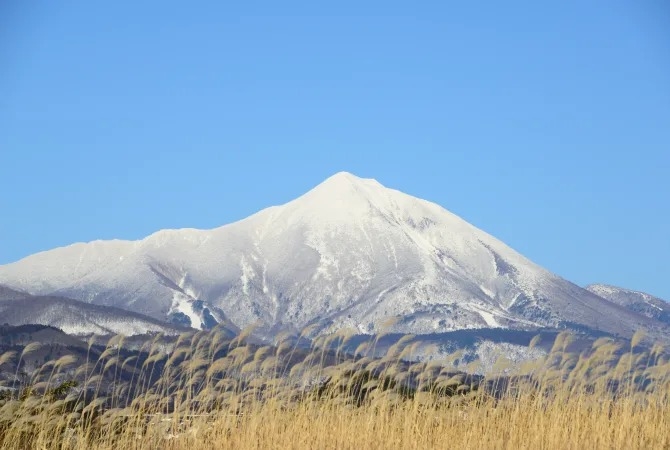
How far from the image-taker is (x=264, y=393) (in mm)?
17609

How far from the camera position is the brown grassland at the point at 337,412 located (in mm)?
15273

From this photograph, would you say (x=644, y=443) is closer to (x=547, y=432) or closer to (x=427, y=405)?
(x=547, y=432)

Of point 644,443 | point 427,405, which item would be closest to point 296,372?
point 427,405

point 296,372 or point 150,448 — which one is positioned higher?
point 296,372

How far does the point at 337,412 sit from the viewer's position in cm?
1634

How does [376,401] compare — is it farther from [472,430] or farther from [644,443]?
[644,443]

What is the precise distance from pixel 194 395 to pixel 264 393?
1.26 metres

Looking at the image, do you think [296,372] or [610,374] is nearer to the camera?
[610,374]

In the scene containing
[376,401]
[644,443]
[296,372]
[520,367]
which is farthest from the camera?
[296,372]

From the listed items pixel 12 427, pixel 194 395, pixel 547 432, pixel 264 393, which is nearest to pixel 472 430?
pixel 547 432

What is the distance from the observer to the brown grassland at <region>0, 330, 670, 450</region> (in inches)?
601

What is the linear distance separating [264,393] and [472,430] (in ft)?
12.3

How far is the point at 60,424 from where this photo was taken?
15.6 m

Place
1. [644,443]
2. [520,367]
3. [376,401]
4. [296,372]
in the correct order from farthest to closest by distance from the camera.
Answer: [296,372] < [520,367] < [376,401] < [644,443]
